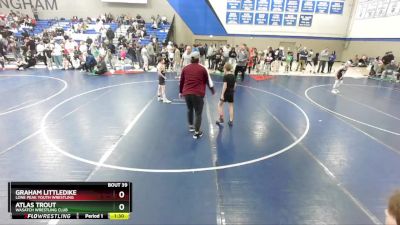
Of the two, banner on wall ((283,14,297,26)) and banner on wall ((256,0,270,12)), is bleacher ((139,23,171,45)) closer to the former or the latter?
banner on wall ((256,0,270,12))

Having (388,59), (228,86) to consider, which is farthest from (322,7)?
(228,86)

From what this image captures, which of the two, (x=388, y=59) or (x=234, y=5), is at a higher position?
(x=234, y=5)

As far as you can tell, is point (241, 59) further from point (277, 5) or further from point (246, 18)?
point (277, 5)

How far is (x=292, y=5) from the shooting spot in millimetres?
25969

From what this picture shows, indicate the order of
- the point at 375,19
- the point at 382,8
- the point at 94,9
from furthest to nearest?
1. the point at 94,9
2. the point at 375,19
3. the point at 382,8

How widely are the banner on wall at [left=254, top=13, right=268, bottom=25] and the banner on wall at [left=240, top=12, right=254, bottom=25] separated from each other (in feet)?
1.66

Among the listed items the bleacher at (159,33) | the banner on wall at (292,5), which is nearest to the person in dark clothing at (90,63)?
the bleacher at (159,33)

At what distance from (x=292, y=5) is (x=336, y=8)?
15.1 feet

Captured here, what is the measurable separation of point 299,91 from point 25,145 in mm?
11610

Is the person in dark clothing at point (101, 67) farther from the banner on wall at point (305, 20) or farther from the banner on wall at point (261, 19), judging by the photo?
the banner on wall at point (305, 20)

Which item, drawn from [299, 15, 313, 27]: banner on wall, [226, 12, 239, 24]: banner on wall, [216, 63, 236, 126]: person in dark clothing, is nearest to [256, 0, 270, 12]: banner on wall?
[226, 12, 239, 24]: banner on wall

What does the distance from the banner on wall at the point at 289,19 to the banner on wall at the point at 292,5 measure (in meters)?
0.53

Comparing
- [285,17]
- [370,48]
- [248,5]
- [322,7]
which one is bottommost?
[370,48]

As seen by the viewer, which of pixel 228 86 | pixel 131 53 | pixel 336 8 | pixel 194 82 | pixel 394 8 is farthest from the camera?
pixel 336 8
